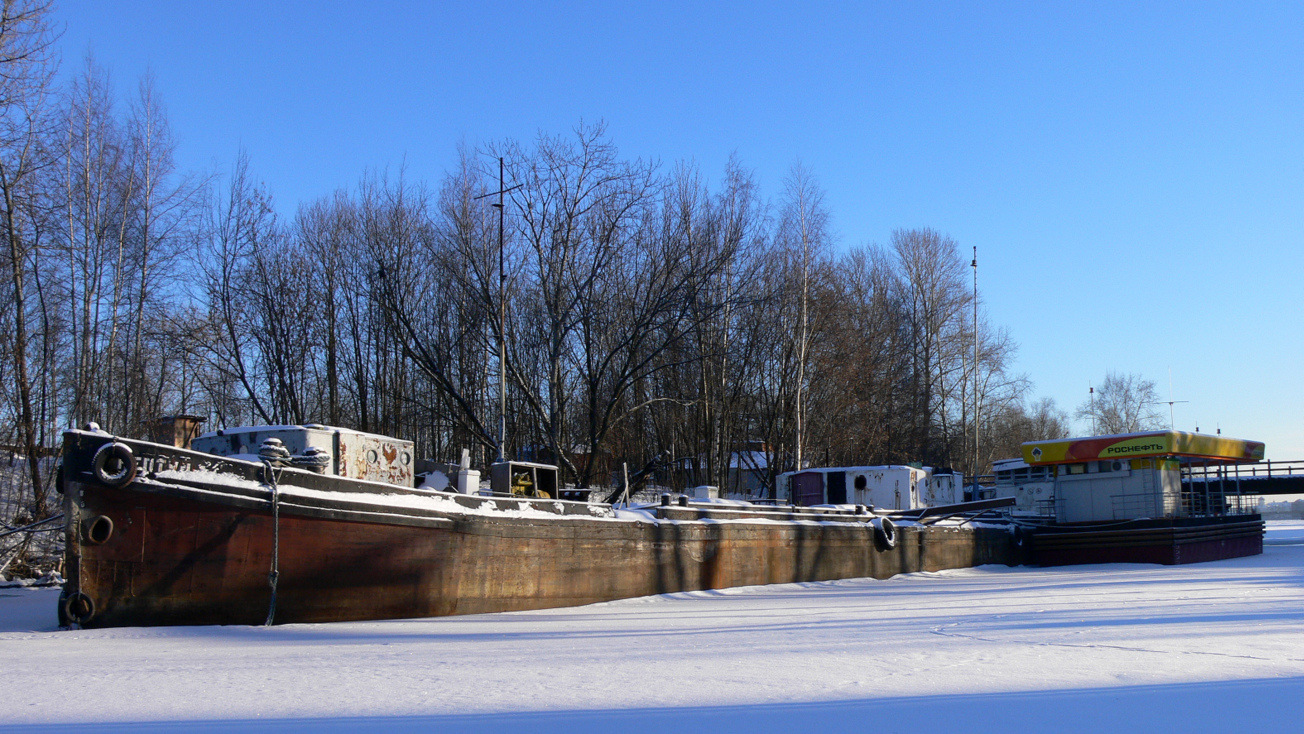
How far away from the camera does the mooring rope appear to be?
10.6m

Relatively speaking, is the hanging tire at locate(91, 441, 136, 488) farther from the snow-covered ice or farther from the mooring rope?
the snow-covered ice

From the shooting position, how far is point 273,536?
427 inches

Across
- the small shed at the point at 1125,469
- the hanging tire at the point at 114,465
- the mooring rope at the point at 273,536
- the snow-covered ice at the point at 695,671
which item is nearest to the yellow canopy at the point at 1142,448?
the small shed at the point at 1125,469

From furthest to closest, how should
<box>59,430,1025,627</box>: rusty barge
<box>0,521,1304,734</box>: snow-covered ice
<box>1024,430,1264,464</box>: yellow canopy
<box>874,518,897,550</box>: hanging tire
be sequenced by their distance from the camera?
<box>1024,430,1264,464</box>: yellow canopy
<box>874,518,897,550</box>: hanging tire
<box>59,430,1025,627</box>: rusty barge
<box>0,521,1304,734</box>: snow-covered ice

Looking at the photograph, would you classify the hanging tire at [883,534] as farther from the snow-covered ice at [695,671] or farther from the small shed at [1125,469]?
the snow-covered ice at [695,671]

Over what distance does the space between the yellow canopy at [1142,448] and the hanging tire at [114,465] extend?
24905 mm

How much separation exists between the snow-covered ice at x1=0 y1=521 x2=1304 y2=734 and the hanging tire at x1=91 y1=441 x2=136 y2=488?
5.32 feet

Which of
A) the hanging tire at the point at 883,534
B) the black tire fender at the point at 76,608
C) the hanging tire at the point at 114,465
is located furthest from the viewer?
the hanging tire at the point at 883,534

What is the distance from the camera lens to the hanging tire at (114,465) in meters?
9.93

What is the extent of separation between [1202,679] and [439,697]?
5.31 m

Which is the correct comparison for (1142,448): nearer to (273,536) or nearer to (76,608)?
(273,536)

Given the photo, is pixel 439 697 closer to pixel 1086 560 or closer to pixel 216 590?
pixel 216 590

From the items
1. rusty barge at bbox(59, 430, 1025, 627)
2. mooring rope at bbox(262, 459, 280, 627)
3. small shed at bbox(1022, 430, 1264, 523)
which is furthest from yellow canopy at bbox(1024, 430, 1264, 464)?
mooring rope at bbox(262, 459, 280, 627)

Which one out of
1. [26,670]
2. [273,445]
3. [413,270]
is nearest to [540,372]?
[413,270]
